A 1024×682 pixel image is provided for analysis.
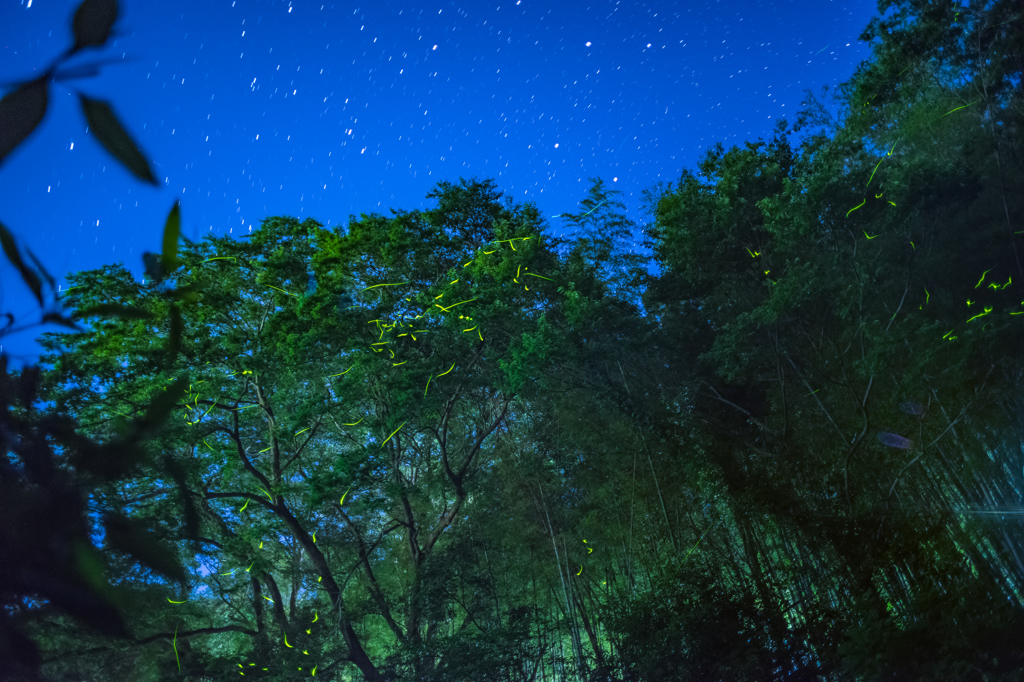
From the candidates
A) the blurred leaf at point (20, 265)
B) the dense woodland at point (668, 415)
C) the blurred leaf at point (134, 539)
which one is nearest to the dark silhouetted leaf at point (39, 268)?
the blurred leaf at point (20, 265)

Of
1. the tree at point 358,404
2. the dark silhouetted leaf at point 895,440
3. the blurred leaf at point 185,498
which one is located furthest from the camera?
the dark silhouetted leaf at point 895,440

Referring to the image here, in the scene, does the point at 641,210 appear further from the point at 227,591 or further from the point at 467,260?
the point at 227,591

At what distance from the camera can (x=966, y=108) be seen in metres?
2.08

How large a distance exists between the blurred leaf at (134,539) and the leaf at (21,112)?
0.55 ft

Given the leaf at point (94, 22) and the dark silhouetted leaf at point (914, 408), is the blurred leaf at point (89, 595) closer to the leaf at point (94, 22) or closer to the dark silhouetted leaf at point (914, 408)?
the leaf at point (94, 22)

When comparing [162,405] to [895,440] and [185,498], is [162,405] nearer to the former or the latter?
[185,498]

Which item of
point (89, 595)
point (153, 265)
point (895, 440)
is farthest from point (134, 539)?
point (895, 440)

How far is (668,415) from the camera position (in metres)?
2.01

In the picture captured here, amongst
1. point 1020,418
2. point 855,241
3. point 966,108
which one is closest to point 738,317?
point 855,241

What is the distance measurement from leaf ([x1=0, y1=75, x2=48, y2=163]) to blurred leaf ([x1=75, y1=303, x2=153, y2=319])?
74 millimetres

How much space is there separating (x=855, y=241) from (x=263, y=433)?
205cm

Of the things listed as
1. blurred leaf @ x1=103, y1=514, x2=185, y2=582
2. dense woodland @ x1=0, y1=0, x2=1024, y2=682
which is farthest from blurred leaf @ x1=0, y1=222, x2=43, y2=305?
dense woodland @ x1=0, y1=0, x2=1024, y2=682

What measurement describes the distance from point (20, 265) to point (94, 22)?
0.34 ft

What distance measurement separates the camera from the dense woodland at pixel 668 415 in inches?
63.8
